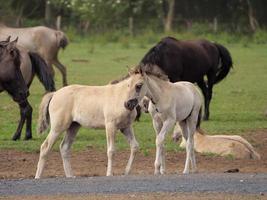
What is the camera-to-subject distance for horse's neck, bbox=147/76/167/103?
14.1 metres

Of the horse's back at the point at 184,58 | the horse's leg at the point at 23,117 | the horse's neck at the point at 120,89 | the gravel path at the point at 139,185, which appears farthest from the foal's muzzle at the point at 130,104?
the horse's back at the point at 184,58

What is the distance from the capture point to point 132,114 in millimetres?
14125

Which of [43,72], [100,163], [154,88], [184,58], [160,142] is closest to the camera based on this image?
[160,142]

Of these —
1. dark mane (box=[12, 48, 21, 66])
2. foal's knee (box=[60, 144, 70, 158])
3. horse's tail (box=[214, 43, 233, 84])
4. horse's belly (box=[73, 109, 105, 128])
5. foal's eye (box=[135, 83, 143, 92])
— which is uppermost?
foal's eye (box=[135, 83, 143, 92])

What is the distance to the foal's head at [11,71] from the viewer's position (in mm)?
17578

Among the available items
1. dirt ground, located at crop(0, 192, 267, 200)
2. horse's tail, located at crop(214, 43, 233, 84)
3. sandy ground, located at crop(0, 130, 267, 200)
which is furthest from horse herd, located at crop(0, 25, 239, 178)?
horse's tail, located at crop(214, 43, 233, 84)

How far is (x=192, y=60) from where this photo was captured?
72.8 feet

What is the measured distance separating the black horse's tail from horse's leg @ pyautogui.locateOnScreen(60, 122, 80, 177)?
4270mm

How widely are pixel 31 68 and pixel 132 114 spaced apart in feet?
19.3

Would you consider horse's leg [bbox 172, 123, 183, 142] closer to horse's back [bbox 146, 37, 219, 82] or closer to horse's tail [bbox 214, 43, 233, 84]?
horse's back [bbox 146, 37, 219, 82]

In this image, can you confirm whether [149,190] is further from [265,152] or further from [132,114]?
[265,152]

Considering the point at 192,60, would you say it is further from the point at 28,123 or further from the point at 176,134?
the point at 28,123

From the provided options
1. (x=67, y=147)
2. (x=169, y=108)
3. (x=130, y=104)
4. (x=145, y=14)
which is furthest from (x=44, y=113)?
(x=145, y=14)

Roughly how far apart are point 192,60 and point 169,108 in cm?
813
